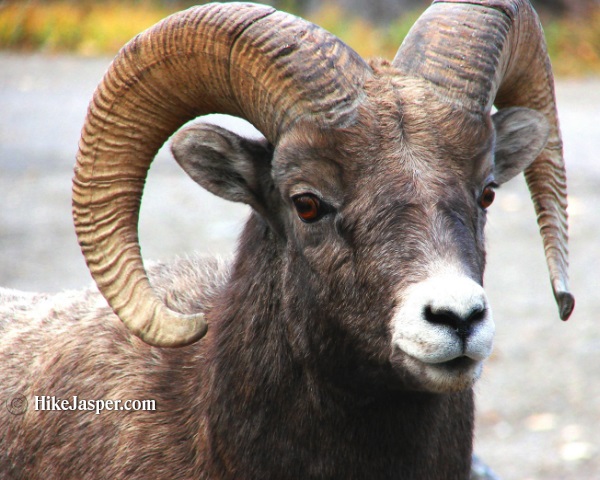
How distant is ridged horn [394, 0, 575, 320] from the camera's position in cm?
462

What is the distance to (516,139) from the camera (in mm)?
5262

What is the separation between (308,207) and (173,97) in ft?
3.06

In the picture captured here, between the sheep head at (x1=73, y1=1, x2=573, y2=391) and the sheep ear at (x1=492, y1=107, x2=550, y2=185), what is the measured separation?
35cm

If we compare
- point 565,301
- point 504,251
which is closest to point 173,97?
point 565,301

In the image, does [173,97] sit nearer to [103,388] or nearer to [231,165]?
[231,165]

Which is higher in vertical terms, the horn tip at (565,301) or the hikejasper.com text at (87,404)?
the horn tip at (565,301)

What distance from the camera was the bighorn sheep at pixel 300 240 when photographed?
14.0ft

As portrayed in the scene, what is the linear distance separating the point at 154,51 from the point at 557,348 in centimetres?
851

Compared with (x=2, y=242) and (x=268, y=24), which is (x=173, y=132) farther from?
(x=2, y=242)

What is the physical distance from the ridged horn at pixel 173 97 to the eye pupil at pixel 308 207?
0.37 m

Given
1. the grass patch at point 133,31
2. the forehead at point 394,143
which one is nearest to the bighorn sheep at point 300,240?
the forehead at point 394,143

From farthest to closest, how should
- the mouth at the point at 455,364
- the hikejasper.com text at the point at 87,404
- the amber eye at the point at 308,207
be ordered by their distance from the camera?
the hikejasper.com text at the point at 87,404
the amber eye at the point at 308,207
the mouth at the point at 455,364

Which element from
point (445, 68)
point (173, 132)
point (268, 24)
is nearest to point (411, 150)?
point (445, 68)

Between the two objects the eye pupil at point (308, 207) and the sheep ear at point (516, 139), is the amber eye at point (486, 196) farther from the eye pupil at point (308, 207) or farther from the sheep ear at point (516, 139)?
the eye pupil at point (308, 207)
